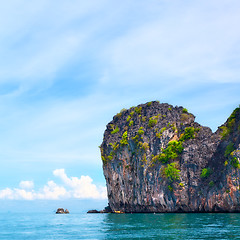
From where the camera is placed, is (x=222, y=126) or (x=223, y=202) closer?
(x=223, y=202)

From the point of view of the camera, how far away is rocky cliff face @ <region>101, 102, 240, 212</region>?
303 ft

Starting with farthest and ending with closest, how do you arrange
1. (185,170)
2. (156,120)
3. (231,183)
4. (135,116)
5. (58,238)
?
1. (135,116)
2. (156,120)
3. (185,170)
4. (231,183)
5. (58,238)

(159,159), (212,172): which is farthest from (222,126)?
(159,159)

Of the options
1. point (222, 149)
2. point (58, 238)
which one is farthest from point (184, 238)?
point (222, 149)

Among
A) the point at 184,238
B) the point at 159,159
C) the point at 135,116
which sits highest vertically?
the point at 135,116

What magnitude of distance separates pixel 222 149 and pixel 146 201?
1199 inches

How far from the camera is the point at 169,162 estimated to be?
350 feet

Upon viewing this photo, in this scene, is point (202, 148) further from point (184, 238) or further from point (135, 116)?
point (184, 238)

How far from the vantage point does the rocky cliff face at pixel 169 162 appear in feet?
303

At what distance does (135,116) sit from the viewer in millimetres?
125500

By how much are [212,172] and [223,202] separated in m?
13.4

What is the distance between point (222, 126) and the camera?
349 ft

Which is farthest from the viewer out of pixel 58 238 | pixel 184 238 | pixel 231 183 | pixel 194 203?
pixel 194 203

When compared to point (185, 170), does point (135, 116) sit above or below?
above
